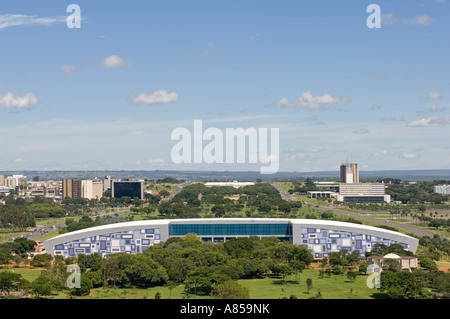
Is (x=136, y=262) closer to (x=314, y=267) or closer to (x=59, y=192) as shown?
(x=314, y=267)

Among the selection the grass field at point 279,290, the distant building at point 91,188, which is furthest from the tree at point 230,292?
the distant building at point 91,188

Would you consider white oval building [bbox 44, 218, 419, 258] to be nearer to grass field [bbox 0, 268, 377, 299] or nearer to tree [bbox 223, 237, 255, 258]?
tree [bbox 223, 237, 255, 258]

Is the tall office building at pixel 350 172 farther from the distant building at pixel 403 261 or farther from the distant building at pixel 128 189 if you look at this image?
the distant building at pixel 403 261

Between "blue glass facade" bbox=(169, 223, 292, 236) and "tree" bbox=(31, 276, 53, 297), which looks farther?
"blue glass facade" bbox=(169, 223, 292, 236)

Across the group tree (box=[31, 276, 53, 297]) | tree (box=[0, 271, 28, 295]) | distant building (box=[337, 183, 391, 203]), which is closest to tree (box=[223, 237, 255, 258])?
tree (box=[31, 276, 53, 297])
